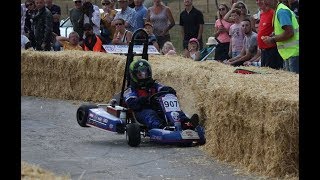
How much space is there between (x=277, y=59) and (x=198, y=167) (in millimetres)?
4668

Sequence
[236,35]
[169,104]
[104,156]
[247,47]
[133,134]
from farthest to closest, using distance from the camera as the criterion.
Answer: [236,35], [247,47], [169,104], [133,134], [104,156]

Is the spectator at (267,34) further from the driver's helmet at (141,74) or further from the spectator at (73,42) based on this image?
the spectator at (73,42)

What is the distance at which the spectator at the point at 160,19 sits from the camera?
65.3 ft

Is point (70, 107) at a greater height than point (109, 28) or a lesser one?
lesser

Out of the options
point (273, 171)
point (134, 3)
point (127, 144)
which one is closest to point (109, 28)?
point (134, 3)

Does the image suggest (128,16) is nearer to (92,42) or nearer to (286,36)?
(92,42)

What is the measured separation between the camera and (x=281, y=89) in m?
10.8

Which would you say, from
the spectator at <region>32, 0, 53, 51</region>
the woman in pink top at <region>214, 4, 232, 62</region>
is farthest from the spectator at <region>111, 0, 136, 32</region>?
the woman in pink top at <region>214, 4, 232, 62</region>

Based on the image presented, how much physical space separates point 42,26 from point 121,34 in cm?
278

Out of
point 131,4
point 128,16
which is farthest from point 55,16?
point 128,16

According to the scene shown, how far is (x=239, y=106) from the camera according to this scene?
36.3ft
